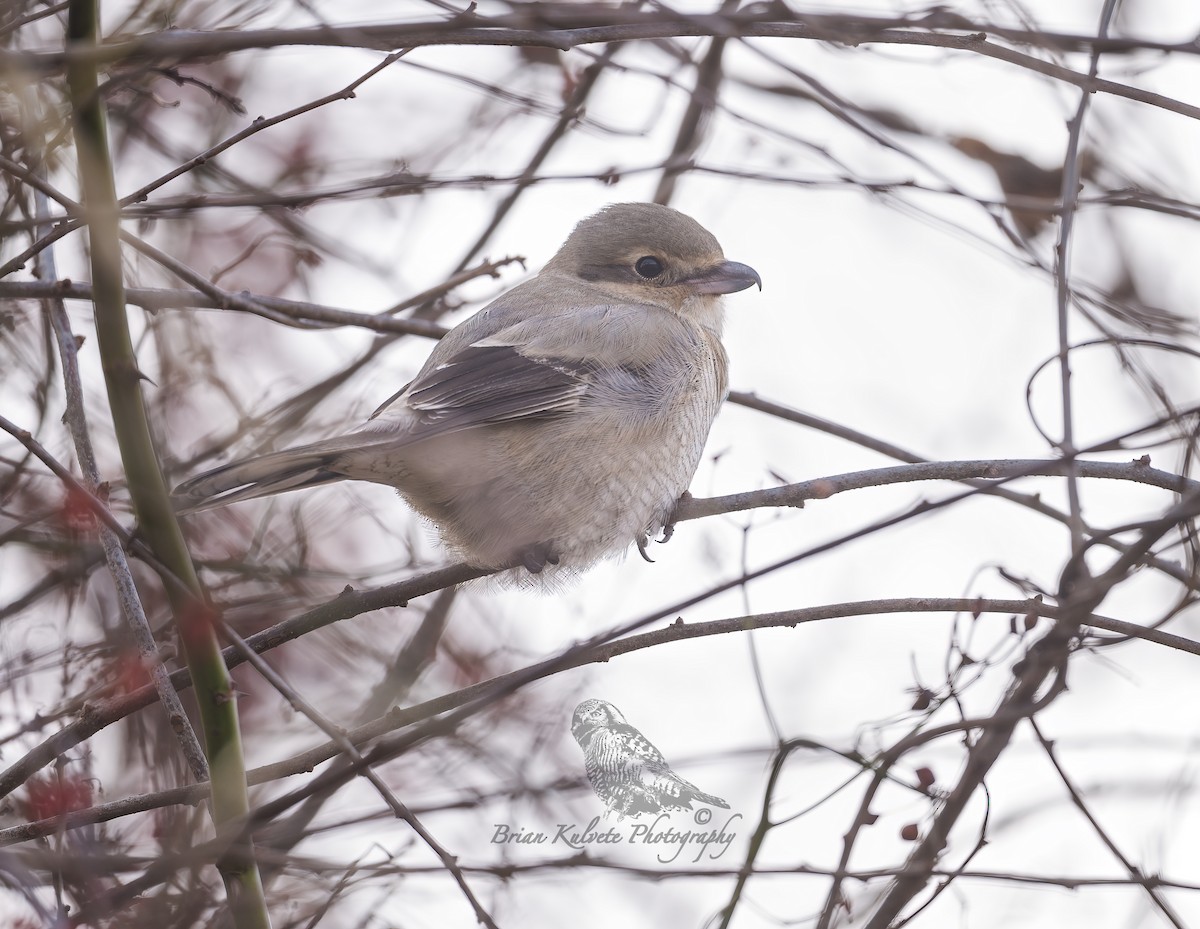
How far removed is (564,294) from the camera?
4.56 metres

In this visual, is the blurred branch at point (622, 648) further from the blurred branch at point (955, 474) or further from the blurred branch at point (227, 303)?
the blurred branch at point (227, 303)

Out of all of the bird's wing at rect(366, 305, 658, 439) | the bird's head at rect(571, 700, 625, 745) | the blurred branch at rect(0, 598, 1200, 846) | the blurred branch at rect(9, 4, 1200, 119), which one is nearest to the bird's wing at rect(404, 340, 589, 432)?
the bird's wing at rect(366, 305, 658, 439)

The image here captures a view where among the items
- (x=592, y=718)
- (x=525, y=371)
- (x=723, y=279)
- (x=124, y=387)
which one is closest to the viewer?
(x=124, y=387)

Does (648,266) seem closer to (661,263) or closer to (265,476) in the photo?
(661,263)

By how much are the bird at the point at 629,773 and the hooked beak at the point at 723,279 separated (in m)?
1.95

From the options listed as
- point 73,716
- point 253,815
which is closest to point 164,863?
point 253,815

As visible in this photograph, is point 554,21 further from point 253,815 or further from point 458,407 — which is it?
point 458,407

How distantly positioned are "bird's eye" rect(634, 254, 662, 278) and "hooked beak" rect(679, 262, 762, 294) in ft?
0.38

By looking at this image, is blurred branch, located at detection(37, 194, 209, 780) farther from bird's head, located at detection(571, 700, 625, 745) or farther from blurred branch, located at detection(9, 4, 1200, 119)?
bird's head, located at detection(571, 700, 625, 745)

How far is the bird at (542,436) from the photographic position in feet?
11.6

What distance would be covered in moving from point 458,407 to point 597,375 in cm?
54

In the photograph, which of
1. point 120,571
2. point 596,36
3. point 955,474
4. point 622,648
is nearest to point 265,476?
point 120,571

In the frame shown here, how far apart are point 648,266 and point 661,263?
5 centimetres

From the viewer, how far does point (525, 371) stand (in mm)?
3850
